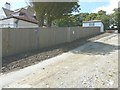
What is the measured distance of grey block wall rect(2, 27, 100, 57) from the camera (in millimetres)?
14336

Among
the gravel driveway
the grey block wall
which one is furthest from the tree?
the gravel driveway

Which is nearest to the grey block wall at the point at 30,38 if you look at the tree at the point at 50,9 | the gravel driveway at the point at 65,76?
the tree at the point at 50,9

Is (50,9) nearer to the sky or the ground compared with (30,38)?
nearer to the sky

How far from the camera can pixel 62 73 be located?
32.6 ft

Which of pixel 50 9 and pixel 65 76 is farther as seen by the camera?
pixel 50 9

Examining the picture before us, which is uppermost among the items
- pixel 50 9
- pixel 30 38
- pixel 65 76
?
pixel 50 9

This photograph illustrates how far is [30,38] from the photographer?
1697 cm

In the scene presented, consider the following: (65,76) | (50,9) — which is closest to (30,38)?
(50,9)

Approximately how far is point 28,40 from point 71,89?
30.9 feet

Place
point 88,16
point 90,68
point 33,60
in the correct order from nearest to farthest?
point 90,68
point 33,60
point 88,16

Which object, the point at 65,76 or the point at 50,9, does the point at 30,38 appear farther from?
the point at 65,76

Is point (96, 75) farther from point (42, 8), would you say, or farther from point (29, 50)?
point (42, 8)

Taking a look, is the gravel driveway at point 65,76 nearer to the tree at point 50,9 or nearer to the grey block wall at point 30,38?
the grey block wall at point 30,38

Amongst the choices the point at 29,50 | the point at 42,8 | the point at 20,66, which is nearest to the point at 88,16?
the point at 42,8
